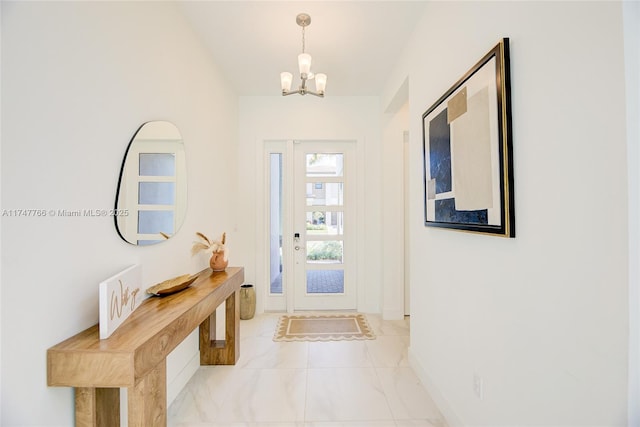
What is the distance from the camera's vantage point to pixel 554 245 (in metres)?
0.92

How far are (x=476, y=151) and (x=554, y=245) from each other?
1.80 feet

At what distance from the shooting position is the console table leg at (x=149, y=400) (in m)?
1.10

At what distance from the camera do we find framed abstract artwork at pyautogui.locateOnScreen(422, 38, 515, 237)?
1115 millimetres

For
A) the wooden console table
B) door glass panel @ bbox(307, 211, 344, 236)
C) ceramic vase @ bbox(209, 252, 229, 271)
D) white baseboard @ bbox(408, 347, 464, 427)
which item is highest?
door glass panel @ bbox(307, 211, 344, 236)

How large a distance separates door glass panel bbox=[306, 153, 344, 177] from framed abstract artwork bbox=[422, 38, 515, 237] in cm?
185

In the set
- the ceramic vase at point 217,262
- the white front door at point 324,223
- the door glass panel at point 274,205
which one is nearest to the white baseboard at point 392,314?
the white front door at point 324,223

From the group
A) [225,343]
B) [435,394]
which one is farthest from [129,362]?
[435,394]

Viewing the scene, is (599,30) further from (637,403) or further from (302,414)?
(302,414)

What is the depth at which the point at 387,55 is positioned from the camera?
260 cm

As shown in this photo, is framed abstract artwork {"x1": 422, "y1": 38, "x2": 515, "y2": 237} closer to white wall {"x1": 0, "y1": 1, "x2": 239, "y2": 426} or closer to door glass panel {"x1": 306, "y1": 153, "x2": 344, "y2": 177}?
white wall {"x1": 0, "y1": 1, "x2": 239, "y2": 426}

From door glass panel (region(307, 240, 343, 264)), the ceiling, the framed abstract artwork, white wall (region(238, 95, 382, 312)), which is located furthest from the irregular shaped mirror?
door glass panel (region(307, 240, 343, 264))

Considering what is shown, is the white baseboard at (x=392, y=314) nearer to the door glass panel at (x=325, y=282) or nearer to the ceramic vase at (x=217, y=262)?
the door glass panel at (x=325, y=282)

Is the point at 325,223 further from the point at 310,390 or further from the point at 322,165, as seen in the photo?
the point at 310,390

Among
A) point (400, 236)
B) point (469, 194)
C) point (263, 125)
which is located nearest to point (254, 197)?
point (263, 125)
